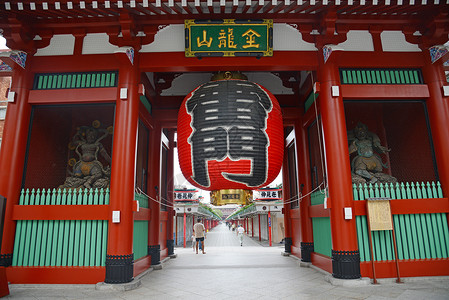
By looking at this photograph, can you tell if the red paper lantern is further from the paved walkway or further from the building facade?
the paved walkway

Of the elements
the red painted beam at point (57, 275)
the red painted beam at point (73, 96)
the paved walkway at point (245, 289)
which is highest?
the red painted beam at point (73, 96)

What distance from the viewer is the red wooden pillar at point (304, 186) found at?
9.62 m

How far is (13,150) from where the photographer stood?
7.02 m

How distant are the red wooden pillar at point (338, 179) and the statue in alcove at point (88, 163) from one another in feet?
20.5

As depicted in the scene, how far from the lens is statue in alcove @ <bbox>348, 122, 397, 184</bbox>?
26.2 ft

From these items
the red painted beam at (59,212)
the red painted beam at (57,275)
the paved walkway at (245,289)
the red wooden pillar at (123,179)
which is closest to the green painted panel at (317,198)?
the paved walkway at (245,289)

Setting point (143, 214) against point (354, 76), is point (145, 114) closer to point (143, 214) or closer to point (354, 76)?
point (143, 214)

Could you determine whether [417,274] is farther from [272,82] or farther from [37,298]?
[37,298]

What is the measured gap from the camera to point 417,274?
263 inches

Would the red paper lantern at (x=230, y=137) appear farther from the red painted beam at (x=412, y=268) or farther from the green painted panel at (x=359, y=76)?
the red painted beam at (x=412, y=268)

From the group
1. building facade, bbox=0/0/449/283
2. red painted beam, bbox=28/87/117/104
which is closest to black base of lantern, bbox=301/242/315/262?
building facade, bbox=0/0/449/283

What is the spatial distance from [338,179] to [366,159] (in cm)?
214

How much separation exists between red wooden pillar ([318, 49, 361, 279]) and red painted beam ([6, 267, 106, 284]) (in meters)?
5.53

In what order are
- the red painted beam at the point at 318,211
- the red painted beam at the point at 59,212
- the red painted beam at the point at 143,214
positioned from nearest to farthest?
the red painted beam at the point at 59,212 < the red painted beam at the point at 318,211 < the red painted beam at the point at 143,214
